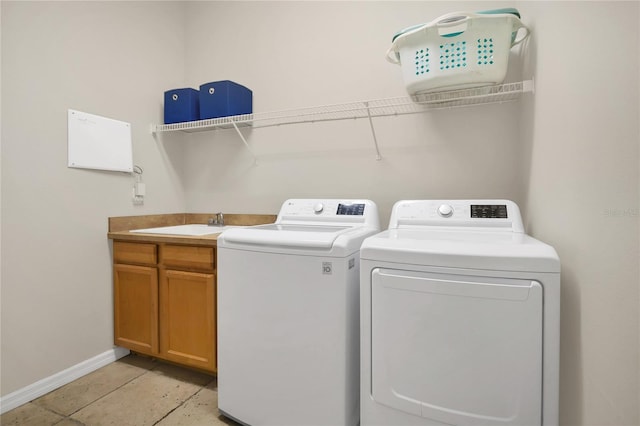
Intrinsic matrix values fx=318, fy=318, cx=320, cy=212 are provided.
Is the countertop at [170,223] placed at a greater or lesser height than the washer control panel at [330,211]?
lesser

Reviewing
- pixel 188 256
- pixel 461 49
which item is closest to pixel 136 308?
pixel 188 256

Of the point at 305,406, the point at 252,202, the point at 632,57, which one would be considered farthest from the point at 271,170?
the point at 632,57

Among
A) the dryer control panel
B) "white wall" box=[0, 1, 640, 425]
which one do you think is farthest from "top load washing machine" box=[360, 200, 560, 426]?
the dryer control panel

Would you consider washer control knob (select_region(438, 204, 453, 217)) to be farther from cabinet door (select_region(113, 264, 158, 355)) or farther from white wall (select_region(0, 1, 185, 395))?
white wall (select_region(0, 1, 185, 395))

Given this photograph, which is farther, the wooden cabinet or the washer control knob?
the wooden cabinet

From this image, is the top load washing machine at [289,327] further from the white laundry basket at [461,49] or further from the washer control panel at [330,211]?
the white laundry basket at [461,49]

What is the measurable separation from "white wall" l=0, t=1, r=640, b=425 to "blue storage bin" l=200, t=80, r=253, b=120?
17 cm

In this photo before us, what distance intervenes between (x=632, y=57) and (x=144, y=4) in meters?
2.78

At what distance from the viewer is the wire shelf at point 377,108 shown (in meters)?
1.60

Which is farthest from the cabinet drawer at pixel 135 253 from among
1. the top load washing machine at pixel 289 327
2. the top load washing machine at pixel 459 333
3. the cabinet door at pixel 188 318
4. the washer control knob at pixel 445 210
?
the washer control knob at pixel 445 210

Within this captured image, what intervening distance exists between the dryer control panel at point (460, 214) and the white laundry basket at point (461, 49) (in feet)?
1.87

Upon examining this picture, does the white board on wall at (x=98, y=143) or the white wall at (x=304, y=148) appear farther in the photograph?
the white board on wall at (x=98, y=143)

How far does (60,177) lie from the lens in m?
1.80

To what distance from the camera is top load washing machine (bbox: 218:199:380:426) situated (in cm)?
124
